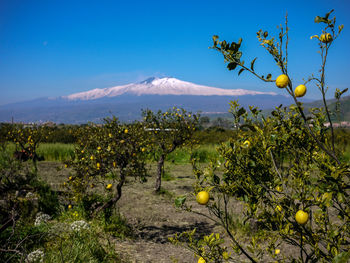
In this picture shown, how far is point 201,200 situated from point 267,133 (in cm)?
68

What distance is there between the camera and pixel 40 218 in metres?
4.50

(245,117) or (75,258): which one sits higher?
(245,117)

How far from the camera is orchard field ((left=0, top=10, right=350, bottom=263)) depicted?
145 cm

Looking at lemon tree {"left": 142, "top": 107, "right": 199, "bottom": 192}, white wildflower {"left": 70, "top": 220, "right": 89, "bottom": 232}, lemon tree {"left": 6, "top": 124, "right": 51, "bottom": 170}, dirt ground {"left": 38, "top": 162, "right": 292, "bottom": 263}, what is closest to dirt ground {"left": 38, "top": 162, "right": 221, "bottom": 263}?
dirt ground {"left": 38, "top": 162, "right": 292, "bottom": 263}

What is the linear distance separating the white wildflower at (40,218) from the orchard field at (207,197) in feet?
0.12

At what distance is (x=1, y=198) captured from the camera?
523 cm

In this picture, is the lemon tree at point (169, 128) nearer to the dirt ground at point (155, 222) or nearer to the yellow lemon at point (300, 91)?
the dirt ground at point (155, 222)

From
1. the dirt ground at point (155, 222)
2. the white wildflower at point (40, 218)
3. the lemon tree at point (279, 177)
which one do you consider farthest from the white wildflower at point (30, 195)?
the lemon tree at point (279, 177)

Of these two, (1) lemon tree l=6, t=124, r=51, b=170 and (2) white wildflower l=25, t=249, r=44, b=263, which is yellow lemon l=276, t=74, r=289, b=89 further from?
(1) lemon tree l=6, t=124, r=51, b=170

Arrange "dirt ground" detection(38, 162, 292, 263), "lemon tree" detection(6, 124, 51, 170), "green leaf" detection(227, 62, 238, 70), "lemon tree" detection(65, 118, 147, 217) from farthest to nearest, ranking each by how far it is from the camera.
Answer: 1. "lemon tree" detection(6, 124, 51, 170)
2. "lemon tree" detection(65, 118, 147, 217)
3. "dirt ground" detection(38, 162, 292, 263)
4. "green leaf" detection(227, 62, 238, 70)

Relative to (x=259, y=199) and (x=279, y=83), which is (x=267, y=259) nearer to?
(x=259, y=199)

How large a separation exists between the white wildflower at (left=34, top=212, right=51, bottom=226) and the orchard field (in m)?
0.04

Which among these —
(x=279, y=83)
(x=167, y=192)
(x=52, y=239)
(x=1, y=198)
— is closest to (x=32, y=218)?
(x=1, y=198)

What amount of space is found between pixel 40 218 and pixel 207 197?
164 inches
